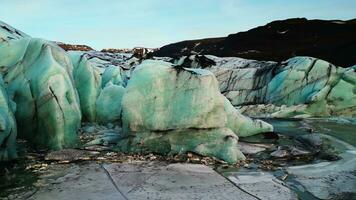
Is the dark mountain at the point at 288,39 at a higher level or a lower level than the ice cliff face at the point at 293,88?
higher

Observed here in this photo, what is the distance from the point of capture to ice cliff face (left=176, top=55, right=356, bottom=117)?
15023 millimetres

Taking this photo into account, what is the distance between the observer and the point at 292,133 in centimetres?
1036

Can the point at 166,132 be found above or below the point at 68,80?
below

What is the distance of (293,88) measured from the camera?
16234mm

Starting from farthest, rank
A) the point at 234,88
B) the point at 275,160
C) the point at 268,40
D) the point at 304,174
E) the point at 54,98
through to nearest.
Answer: the point at 268,40, the point at 234,88, the point at 54,98, the point at 275,160, the point at 304,174

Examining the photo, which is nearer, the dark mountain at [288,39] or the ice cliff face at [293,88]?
the ice cliff face at [293,88]

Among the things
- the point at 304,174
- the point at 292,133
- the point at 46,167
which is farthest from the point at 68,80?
the point at 292,133

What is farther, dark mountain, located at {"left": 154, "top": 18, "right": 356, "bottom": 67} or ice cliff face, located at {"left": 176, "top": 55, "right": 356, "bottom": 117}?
dark mountain, located at {"left": 154, "top": 18, "right": 356, "bottom": 67}

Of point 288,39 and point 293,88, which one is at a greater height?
point 288,39

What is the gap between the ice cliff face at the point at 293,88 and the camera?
49.3ft

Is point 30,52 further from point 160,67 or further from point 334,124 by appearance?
point 334,124

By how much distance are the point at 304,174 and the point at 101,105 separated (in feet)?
18.6

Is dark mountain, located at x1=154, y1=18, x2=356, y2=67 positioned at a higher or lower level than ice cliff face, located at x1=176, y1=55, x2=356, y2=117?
higher

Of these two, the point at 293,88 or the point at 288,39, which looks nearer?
the point at 293,88
